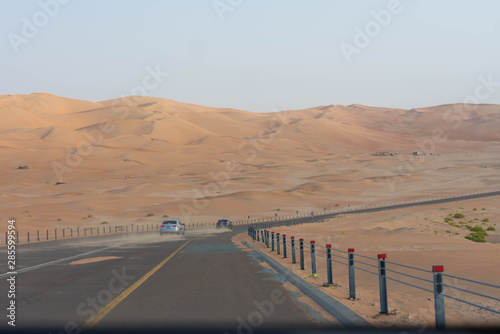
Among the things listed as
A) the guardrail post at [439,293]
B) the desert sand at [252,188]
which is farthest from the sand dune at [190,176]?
the guardrail post at [439,293]

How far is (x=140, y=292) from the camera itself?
1415 cm

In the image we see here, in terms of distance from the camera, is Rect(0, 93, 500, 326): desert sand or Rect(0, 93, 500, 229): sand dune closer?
Rect(0, 93, 500, 326): desert sand

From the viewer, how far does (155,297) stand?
43.8 feet

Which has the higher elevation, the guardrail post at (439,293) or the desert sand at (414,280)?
the guardrail post at (439,293)

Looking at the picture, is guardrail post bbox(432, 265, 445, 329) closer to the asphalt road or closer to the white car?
the asphalt road

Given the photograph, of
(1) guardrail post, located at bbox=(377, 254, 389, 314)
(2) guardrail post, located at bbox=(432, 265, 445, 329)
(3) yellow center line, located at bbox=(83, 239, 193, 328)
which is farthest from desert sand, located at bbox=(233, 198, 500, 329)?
(3) yellow center line, located at bbox=(83, 239, 193, 328)

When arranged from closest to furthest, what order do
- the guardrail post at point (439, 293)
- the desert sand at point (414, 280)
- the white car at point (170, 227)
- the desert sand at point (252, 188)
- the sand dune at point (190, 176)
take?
the guardrail post at point (439, 293)
the desert sand at point (414, 280)
the desert sand at point (252, 188)
the white car at point (170, 227)
the sand dune at point (190, 176)

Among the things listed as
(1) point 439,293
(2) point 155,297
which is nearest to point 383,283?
(1) point 439,293

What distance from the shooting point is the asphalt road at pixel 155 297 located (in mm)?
10312

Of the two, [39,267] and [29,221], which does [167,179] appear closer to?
[29,221]

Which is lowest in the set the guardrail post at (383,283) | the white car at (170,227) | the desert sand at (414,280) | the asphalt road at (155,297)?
the white car at (170,227)

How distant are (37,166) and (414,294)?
134 metres

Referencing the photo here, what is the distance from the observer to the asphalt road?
10312 mm

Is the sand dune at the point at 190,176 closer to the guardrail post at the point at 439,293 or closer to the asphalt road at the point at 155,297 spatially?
the asphalt road at the point at 155,297
